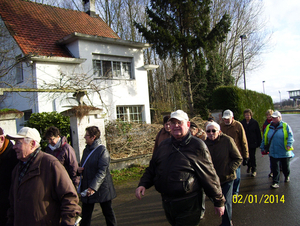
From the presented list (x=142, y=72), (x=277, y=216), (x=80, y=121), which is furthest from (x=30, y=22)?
(x=277, y=216)

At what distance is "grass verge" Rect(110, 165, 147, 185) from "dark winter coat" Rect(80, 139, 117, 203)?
11.1 ft

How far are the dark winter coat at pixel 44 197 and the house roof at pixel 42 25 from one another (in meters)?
10.1

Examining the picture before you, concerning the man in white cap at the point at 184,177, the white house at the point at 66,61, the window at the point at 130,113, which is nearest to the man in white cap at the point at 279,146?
the man in white cap at the point at 184,177

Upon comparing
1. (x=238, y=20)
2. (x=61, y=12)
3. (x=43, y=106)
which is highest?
(x=238, y=20)

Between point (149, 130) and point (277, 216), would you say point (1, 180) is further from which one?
point (149, 130)

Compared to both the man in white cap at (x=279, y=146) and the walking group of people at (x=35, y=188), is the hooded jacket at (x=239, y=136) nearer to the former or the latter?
the man in white cap at (x=279, y=146)

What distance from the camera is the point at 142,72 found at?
15320mm

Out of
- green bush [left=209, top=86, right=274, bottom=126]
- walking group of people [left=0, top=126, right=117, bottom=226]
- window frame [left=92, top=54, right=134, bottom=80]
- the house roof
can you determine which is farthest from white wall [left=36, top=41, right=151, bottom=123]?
walking group of people [left=0, top=126, right=117, bottom=226]

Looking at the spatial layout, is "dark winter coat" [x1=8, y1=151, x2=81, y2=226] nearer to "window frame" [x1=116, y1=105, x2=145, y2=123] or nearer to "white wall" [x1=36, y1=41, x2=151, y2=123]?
"white wall" [x1=36, y1=41, x2=151, y2=123]

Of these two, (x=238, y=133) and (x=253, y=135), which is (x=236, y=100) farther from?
(x=238, y=133)

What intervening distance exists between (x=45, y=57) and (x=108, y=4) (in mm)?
14972

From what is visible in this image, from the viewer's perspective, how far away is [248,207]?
16.0 feet

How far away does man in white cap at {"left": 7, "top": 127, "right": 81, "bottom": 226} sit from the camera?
2449 millimetres
